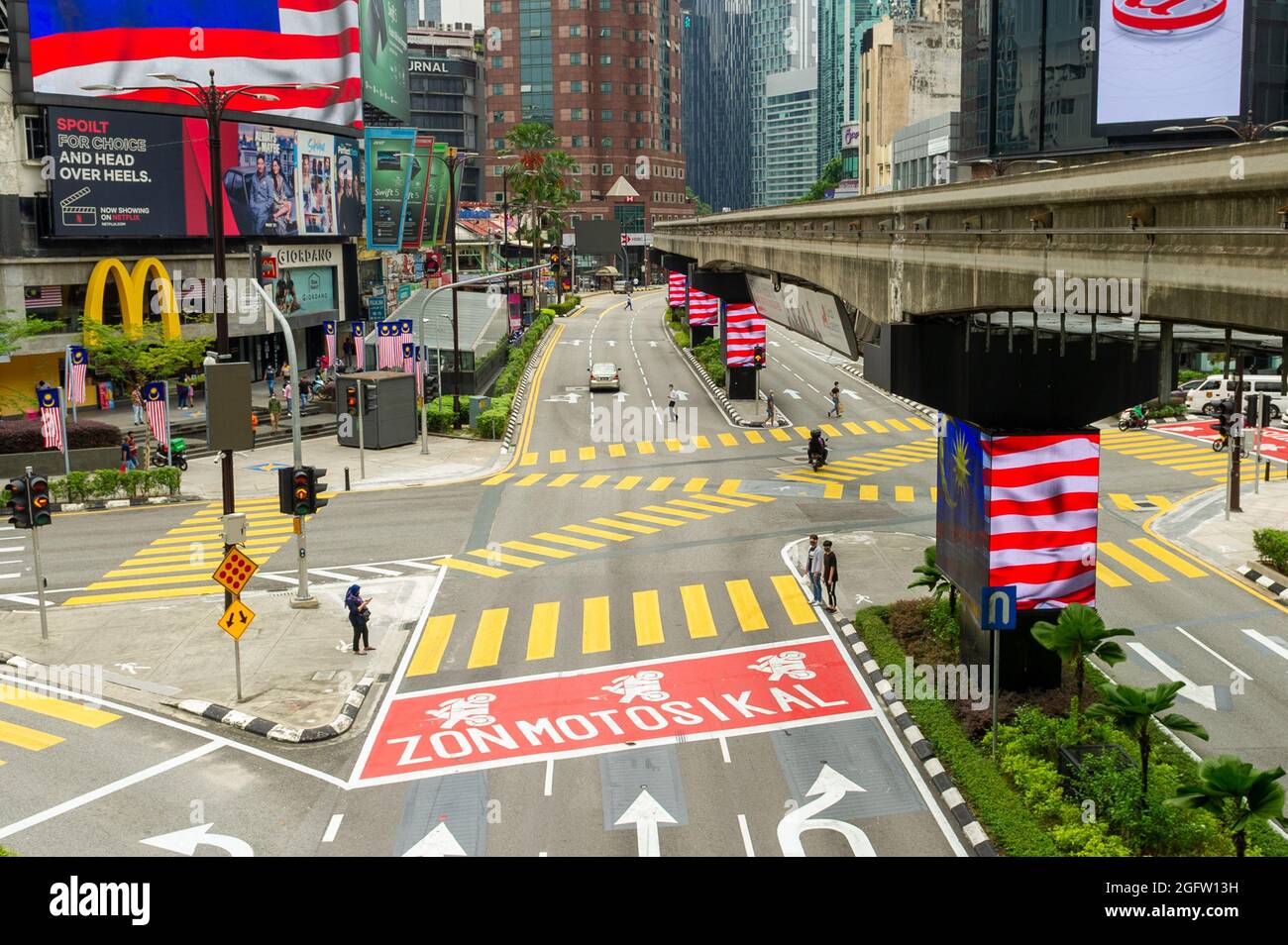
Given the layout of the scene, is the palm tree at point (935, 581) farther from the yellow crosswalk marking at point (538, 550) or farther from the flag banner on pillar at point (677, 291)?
the flag banner on pillar at point (677, 291)

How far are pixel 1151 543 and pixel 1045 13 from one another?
5514cm

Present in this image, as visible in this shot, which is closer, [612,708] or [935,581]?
[612,708]

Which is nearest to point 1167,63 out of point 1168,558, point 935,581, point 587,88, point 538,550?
point 1168,558

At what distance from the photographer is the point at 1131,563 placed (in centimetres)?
3353

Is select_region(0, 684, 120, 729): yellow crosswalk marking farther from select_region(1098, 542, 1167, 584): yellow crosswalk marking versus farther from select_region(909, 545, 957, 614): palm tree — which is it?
select_region(1098, 542, 1167, 584): yellow crosswalk marking

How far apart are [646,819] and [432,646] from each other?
10392 mm

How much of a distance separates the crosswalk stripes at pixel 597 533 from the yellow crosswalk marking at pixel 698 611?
197 inches

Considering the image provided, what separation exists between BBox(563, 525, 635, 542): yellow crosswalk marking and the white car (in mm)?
29795

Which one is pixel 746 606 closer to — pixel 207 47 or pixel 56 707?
pixel 56 707

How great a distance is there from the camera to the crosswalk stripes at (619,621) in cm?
2717

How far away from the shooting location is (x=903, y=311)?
25.5 m

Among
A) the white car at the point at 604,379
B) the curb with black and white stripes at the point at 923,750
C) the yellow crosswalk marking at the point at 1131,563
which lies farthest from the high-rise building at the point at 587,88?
the curb with black and white stripes at the point at 923,750

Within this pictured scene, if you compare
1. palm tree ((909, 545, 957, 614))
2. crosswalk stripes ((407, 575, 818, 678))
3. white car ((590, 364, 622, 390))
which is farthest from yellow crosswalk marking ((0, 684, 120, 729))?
white car ((590, 364, 622, 390))
